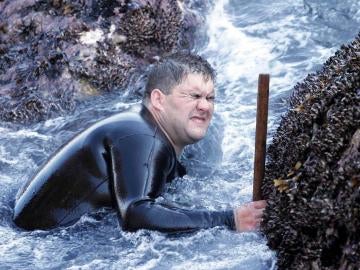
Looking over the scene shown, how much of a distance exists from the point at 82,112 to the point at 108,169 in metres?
2.97

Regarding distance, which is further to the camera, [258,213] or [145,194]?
[145,194]

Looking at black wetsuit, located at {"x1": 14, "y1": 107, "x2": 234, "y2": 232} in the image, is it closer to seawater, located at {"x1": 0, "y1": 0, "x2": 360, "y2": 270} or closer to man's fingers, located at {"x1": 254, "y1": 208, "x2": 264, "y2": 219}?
seawater, located at {"x1": 0, "y1": 0, "x2": 360, "y2": 270}

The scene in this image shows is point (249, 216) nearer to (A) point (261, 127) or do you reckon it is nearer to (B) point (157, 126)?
(A) point (261, 127)

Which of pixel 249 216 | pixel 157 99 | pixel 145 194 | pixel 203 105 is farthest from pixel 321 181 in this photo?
pixel 157 99

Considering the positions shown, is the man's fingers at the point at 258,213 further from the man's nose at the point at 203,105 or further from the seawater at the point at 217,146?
the man's nose at the point at 203,105

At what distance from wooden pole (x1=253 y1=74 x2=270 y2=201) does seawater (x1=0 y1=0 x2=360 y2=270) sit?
383mm

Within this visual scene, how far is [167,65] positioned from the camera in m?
5.46

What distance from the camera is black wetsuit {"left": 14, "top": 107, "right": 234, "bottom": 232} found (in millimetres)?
4422

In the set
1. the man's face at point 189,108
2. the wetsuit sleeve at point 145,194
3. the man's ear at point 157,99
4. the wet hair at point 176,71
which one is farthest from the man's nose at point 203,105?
the wetsuit sleeve at point 145,194

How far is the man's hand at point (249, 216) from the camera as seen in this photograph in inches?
164

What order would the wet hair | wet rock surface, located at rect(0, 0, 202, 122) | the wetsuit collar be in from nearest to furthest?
the wetsuit collar → the wet hair → wet rock surface, located at rect(0, 0, 202, 122)

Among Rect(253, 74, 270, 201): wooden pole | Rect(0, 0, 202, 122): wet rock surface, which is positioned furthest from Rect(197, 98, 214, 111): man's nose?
Rect(0, 0, 202, 122): wet rock surface

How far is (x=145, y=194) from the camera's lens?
4457 mm

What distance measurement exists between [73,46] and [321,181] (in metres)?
5.35
